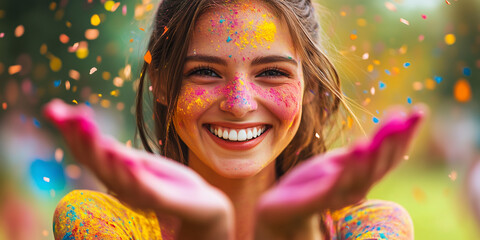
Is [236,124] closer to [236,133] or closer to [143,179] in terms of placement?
[236,133]

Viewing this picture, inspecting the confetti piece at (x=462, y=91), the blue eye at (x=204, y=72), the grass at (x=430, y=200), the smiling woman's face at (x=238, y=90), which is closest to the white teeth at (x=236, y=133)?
the smiling woman's face at (x=238, y=90)

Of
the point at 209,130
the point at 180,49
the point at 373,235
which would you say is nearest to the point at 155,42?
the point at 180,49

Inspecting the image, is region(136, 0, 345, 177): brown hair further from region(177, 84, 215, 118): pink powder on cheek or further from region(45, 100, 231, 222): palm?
region(45, 100, 231, 222): palm

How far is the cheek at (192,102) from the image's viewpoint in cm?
166

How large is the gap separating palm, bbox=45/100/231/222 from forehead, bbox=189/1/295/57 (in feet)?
2.08

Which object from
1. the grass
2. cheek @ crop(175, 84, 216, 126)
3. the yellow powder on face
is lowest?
the grass

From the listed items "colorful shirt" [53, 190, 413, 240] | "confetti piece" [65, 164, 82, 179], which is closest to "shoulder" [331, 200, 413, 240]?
"colorful shirt" [53, 190, 413, 240]

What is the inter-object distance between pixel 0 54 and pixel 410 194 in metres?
4.63

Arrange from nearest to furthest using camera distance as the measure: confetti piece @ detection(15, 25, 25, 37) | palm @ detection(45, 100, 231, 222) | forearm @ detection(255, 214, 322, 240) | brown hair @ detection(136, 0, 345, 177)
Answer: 1. palm @ detection(45, 100, 231, 222)
2. forearm @ detection(255, 214, 322, 240)
3. brown hair @ detection(136, 0, 345, 177)
4. confetti piece @ detection(15, 25, 25, 37)

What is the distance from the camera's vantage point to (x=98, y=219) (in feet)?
5.34

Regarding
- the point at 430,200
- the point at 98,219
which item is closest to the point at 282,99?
the point at 98,219

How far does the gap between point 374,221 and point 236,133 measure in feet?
1.61

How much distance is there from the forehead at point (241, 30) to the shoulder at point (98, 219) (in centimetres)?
51

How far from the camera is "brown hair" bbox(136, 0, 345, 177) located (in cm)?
174
